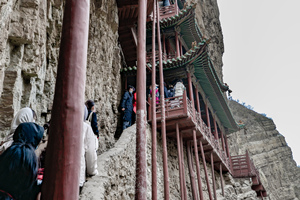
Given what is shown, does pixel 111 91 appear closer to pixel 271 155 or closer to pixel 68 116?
pixel 68 116

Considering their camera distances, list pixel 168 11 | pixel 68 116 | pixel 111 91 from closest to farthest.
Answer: pixel 68 116 < pixel 111 91 < pixel 168 11

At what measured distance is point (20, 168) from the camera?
227 centimetres

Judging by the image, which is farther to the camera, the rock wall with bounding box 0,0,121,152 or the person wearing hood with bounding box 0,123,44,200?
the rock wall with bounding box 0,0,121,152

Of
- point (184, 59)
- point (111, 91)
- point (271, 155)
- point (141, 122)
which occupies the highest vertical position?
point (271, 155)

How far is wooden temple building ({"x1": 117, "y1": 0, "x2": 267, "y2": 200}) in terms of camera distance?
10047mm

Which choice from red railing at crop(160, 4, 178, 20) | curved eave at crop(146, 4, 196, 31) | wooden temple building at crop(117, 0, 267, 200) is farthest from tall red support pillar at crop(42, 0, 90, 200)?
red railing at crop(160, 4, 178, 20)

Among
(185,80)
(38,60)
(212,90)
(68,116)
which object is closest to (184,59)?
(185,80)

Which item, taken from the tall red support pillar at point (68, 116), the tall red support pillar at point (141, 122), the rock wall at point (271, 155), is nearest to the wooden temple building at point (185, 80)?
the tall red support pillar at point (141, 122)

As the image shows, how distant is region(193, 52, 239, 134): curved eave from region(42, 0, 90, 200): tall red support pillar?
10083 mm

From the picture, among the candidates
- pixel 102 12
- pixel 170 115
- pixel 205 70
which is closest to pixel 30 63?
pixel 102 12

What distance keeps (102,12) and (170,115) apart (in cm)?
401

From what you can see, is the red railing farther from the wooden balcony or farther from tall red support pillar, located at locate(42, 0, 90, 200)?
tall red support pillar, located at locate(42, 0, 90, 200)

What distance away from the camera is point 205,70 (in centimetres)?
1249

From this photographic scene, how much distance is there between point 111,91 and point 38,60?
4.02 m
